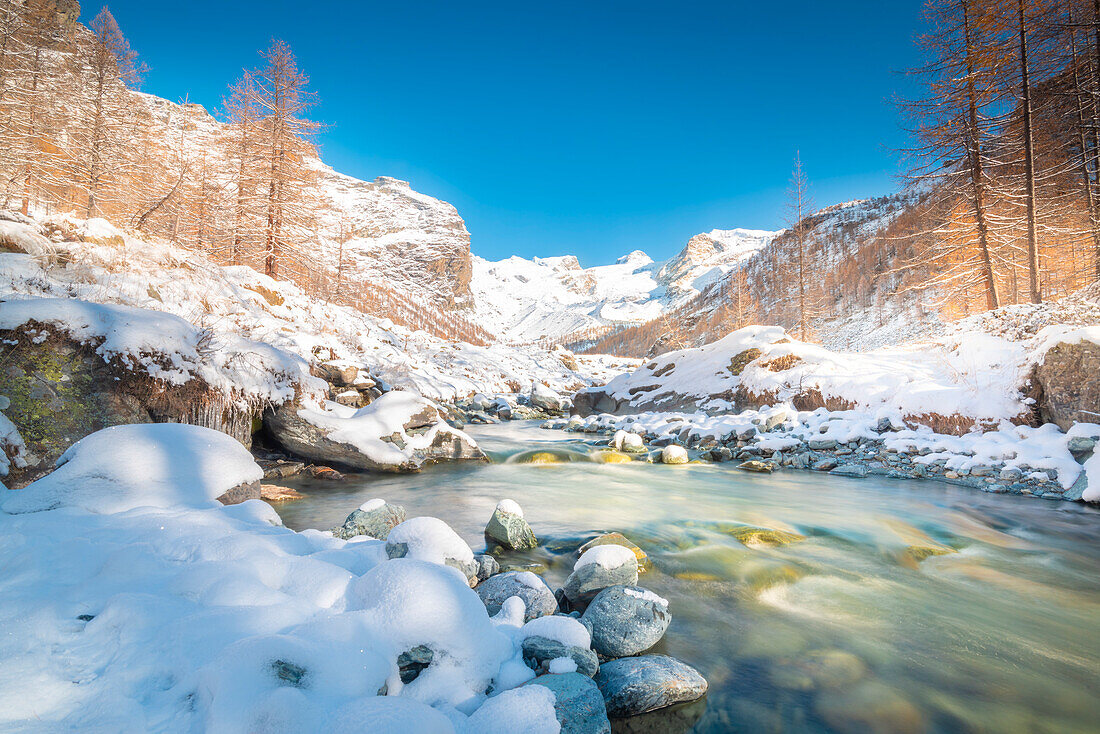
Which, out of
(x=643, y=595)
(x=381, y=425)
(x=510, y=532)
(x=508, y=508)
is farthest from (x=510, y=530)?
(x=381, y=425)

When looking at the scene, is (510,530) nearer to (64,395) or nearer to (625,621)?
(625,621)

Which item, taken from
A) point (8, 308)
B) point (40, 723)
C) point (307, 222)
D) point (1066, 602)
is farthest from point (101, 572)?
point (307, 222)

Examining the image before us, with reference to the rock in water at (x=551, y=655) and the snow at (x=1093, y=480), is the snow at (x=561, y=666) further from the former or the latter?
the snow at (x=1093, y=480)

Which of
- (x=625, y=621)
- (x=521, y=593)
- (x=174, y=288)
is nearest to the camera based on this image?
(x=625, y=621)

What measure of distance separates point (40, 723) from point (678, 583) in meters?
3.96

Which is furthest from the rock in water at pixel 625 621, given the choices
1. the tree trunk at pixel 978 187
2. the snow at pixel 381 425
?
the tree trunk at pixel 978 187

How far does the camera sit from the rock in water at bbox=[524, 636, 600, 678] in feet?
7.64

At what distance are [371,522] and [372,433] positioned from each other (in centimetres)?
412

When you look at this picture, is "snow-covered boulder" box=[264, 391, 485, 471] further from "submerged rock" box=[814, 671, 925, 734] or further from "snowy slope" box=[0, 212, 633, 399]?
"submerged rock" box=[814, 671, 925, 734]

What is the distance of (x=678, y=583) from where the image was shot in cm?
404

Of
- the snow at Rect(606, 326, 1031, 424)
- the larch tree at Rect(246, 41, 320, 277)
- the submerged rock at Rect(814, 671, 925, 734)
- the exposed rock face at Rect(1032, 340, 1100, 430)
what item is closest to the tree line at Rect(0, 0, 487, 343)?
the larch tree at Rect(246, 41, 320, 277)

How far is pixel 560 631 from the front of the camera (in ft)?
8.28

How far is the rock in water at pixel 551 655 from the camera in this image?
2.33 m

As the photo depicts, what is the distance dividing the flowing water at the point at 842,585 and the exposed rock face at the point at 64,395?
83.9 inches
